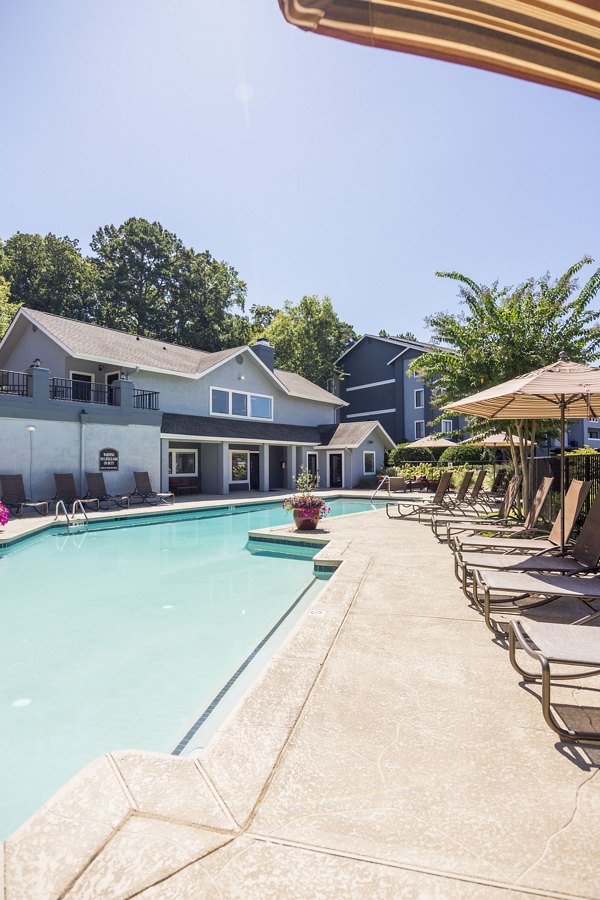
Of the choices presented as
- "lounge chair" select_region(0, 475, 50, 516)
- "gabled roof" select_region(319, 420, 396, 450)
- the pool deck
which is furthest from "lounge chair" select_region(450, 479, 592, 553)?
"gabled roof" select_region(319, 420, 396, 450)

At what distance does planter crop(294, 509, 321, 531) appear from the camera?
1108 cm

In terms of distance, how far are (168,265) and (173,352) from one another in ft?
84.3

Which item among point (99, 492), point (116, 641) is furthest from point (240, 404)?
point (116, 641)

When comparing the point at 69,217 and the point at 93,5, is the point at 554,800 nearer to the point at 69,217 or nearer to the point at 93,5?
the point at 93,5

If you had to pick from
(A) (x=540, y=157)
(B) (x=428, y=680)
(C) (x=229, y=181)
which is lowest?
(B) (x=428, y=680)

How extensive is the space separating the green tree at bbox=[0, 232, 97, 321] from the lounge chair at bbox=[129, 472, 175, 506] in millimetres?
29108

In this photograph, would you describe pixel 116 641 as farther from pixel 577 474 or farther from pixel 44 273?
pixel 44 273

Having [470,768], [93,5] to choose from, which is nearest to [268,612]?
[470,768]

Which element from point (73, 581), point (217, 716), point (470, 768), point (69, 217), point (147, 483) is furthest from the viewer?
point (69, 217)

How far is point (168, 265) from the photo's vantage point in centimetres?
4572

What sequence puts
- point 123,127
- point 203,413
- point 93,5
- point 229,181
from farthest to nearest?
1. point 203,413
2. point 229,181
3. point 123,127
4. point 93,5

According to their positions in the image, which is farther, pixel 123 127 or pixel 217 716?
pixel 123 127

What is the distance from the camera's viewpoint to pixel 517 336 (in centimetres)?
1027

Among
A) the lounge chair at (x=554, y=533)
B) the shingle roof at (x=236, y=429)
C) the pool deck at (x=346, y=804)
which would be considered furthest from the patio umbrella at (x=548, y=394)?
the shingle roof at (x=236, y=429)
